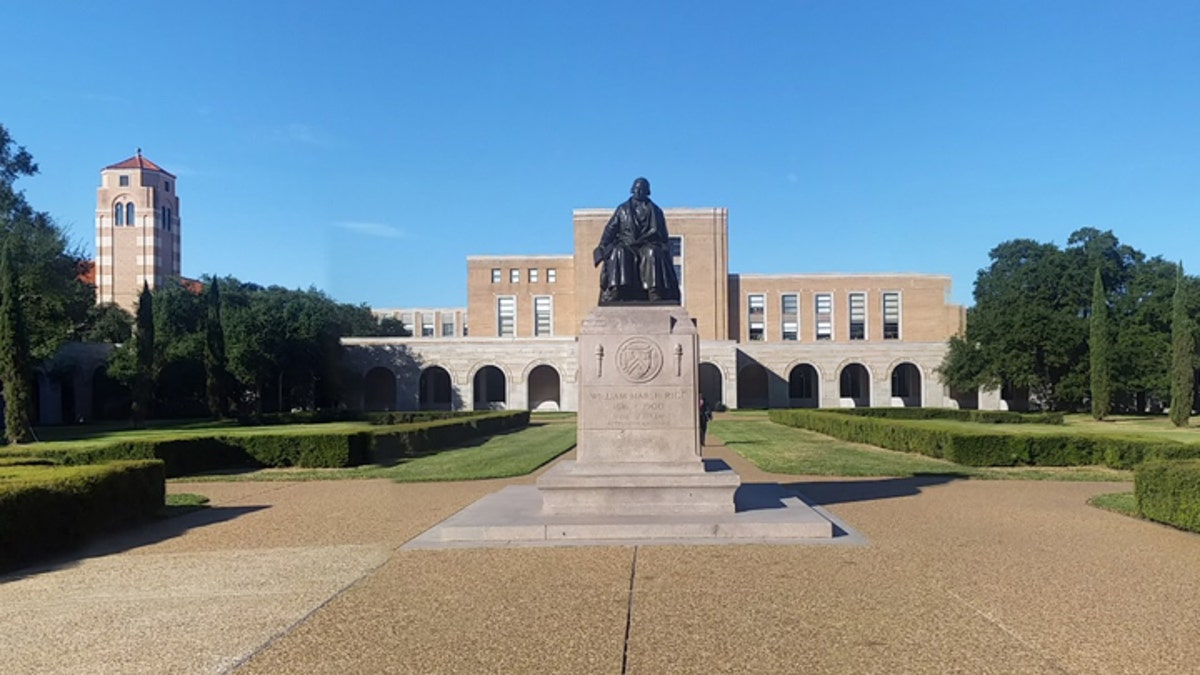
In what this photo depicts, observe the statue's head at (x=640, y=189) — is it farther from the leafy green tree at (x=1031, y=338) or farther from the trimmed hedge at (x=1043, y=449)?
the leafy green tree at (x=1031, y=338)

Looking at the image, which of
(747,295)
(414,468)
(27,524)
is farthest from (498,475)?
(747,295)

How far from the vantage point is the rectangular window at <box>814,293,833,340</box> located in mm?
72312

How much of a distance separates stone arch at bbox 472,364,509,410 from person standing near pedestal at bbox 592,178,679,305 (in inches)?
1874

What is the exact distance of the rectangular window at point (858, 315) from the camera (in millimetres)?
72188

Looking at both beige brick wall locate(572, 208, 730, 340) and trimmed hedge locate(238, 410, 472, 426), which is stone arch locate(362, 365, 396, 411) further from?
beige brick wall locate(572, 208, 730, 340)

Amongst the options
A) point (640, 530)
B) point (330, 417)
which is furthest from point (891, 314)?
point (640, 530)

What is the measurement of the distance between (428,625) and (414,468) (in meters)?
13.8

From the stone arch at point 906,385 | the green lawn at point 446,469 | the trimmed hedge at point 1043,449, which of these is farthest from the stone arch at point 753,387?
the trimmed hedge at point 1043,449

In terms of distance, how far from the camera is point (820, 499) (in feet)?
40.6

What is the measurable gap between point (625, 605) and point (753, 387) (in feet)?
200

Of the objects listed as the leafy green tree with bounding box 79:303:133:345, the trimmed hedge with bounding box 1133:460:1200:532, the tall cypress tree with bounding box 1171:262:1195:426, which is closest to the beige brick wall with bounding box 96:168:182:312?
the leafy green tree with bounding box 79:303:133:345

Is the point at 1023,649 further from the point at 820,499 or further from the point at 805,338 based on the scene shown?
the point at 805,338

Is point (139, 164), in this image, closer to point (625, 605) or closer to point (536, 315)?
point (536, 315)

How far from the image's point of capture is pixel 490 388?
6538 cm
